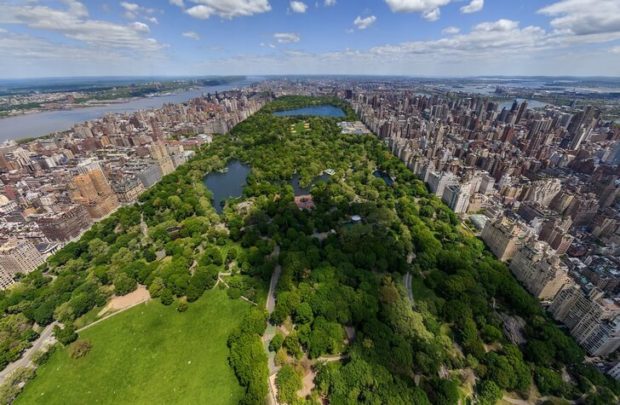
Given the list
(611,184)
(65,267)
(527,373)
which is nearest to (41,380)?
(65,267)

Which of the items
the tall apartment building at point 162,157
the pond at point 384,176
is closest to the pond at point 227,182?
the tall apartment building at point 162,157

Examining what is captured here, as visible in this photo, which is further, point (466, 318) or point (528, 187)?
point (528, 187)

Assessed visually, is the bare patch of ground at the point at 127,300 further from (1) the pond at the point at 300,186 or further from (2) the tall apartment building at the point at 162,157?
(2) the tall apartment building at the point at 162,157

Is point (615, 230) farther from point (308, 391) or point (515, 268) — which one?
point (308, 391)

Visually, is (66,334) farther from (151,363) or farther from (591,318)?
(591,318)

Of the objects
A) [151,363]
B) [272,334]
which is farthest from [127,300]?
[272,334]

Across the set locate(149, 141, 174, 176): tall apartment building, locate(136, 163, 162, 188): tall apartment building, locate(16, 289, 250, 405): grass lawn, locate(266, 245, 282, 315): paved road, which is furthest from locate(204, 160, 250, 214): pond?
locate(16, 289, 250, 405): grass lawn
